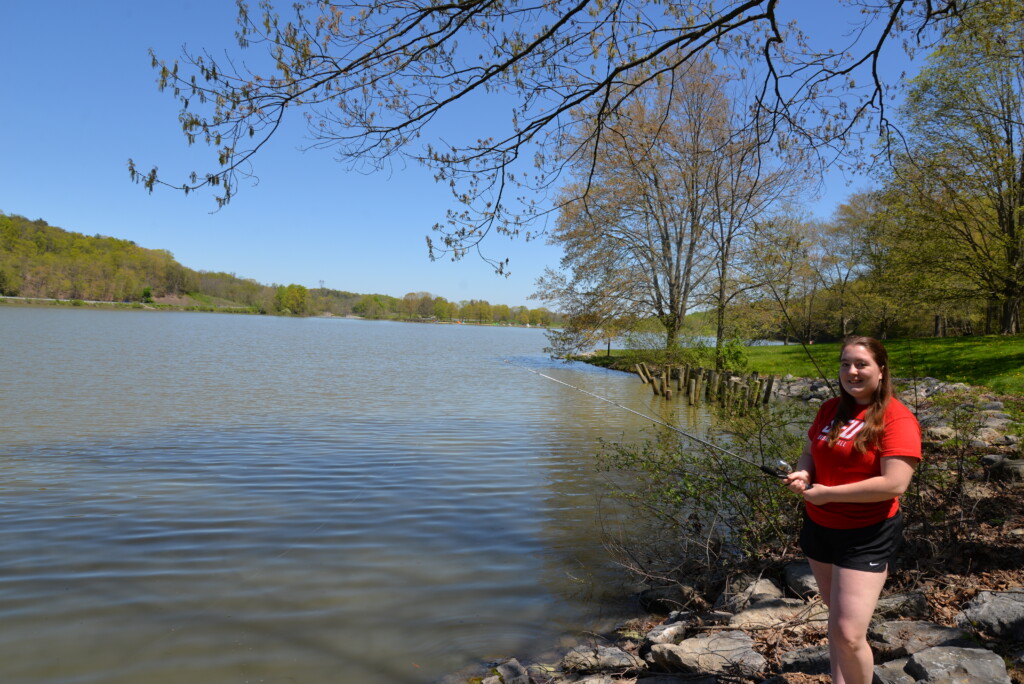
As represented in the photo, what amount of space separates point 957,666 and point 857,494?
4.22ft

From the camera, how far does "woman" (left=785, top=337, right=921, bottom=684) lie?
2602 millimetres

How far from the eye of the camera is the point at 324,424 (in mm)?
13641

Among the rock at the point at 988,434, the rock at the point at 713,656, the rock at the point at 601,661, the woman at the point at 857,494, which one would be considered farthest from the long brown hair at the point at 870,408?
the rock at the point at 988,434

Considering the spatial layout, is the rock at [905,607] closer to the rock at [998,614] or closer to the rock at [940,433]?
the rock at [998,614]

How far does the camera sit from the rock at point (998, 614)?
350 centimetres

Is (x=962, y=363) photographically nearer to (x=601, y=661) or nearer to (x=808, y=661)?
(x=808, y=661)

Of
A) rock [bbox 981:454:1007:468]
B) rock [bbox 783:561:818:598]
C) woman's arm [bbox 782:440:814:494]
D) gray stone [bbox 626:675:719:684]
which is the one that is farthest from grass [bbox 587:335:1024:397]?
woman's arm [bbox 782:440:814:494]

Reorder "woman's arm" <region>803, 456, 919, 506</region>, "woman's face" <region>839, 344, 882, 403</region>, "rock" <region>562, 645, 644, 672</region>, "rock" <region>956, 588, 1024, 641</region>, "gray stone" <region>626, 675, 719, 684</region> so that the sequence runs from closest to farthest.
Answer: "woman's arm" <region>803, 456, 919, 506</region> → "woman's face" <region>839, 344, 882, 403</region> → "rock" <region>956, 588, 1024, 641</region> → "gray stone" <region>626, 675, 719, 684</region> → "rock" <region>562, 645, 644, 672</region>

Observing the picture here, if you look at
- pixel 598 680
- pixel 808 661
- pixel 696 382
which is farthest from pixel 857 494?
pixel 696 382

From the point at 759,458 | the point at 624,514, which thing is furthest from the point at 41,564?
the point at 759,458

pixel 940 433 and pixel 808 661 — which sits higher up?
pixel 940 433

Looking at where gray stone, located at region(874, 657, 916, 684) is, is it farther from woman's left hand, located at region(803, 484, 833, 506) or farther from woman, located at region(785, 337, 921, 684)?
woman's left hand, located at region(803, 484, 833, 506)

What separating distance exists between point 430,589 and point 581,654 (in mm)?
1869

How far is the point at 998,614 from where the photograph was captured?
363 cm
